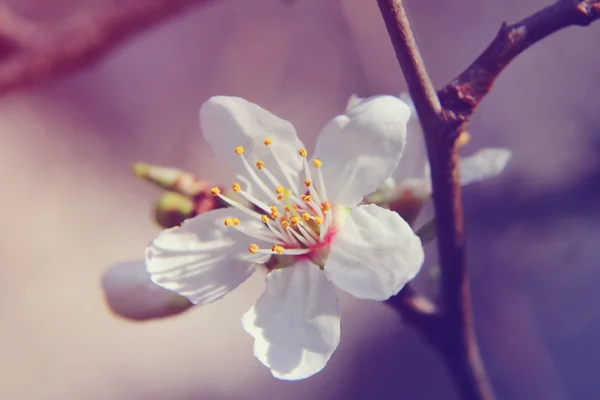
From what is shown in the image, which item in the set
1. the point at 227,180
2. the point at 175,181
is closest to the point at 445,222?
the point at 175,181

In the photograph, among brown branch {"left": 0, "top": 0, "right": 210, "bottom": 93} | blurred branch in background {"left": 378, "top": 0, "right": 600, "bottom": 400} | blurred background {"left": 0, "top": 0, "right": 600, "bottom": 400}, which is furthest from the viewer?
blurred background {"left": 0, "top": 0, "right": 600, "bottom": 400}

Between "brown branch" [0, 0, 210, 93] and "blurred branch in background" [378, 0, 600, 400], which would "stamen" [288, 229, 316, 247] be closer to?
"blurred branch in background" [378, 0, 600, 400]

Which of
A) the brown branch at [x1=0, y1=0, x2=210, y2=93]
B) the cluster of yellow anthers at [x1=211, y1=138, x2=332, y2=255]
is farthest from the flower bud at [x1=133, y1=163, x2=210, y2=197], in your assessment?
the brown branch at [x1=0, y1=0, x2=210, y2=93]

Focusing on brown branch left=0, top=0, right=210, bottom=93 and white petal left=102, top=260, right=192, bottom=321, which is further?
brown branch left=0, top=0, right=210, bottom=93

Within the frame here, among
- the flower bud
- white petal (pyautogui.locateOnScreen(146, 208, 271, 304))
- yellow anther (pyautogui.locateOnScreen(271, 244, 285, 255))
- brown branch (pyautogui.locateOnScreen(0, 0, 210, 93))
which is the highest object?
brown branch (pyautogui.locateOnScreen(0, 0, 210, 93))

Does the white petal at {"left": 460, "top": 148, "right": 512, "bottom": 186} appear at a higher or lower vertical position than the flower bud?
lower

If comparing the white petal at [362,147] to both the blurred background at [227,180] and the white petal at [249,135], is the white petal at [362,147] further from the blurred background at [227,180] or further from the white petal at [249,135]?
the blurred background at [227,180]

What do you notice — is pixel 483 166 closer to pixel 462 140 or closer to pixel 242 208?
pixel 462 140

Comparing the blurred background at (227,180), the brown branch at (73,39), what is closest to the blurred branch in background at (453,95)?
the brown branch at (73,39)
